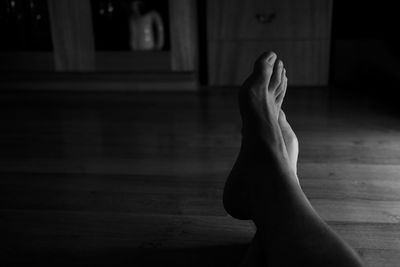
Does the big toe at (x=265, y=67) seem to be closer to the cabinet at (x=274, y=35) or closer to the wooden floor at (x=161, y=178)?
the wooden floor at (x=161, y=178)

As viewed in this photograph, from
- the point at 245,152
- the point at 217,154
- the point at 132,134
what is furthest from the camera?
the point at 132,134

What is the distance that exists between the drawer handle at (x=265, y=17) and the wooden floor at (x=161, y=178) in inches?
14.6

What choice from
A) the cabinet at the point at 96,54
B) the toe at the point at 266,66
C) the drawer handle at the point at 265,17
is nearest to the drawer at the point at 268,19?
the drawer handle at the point at 265,17

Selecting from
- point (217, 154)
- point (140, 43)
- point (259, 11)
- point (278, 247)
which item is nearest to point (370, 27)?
point (259, 11)

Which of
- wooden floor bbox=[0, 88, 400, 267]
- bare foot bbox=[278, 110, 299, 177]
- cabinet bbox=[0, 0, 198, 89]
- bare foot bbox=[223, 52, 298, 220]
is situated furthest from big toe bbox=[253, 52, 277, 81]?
cabinet bbox=[0, 0, 198, 89]

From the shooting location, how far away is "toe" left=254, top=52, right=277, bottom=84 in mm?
889

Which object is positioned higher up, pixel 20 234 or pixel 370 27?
pixel 370 27

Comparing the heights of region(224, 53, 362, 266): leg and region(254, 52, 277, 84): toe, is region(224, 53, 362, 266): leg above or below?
below

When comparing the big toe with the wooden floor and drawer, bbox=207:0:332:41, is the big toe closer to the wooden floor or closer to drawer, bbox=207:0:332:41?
the wooden floor

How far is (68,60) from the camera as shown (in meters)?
2.02

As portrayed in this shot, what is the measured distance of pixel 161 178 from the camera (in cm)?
111

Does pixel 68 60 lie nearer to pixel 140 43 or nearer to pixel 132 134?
pixel 140 43

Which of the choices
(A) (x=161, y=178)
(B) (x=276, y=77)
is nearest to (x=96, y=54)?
(A) (x=161, y=178)

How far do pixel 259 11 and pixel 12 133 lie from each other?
1131mm
